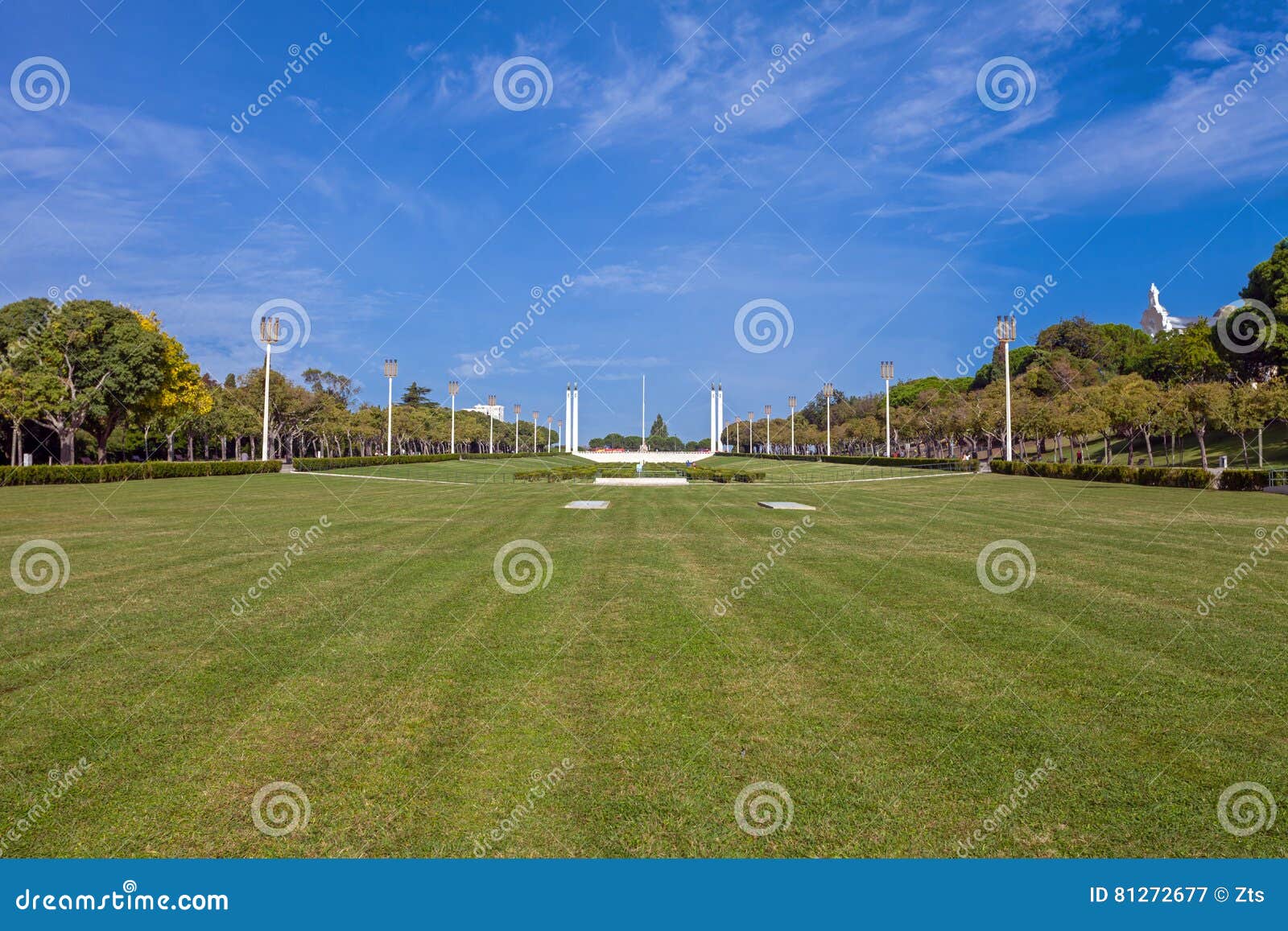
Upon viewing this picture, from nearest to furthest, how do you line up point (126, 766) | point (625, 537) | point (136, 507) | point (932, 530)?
point (126, 766), point (625, 537), point (932, 530), point (136, 507)

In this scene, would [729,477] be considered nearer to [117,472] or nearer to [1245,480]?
[1245,480]

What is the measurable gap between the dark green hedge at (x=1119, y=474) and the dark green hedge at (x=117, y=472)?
47691 mm

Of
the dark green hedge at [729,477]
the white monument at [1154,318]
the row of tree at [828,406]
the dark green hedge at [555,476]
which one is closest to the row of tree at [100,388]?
the row of tree at [828,406]

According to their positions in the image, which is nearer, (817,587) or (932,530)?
(817,587)

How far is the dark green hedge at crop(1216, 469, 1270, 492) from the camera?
29.0 m

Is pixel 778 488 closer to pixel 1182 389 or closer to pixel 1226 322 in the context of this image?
pixel 1182 389

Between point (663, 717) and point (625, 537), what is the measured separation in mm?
10622

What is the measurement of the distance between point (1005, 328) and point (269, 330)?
51855 millimetres

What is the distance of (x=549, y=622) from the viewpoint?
8578mm

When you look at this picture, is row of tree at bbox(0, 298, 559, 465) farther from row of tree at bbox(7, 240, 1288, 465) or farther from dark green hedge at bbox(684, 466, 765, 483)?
dark green hedge at bbox(684, 466, 765, 483)

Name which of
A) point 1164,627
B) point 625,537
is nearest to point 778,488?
point 625,537

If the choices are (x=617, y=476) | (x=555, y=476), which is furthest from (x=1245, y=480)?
(x=555, y=476)

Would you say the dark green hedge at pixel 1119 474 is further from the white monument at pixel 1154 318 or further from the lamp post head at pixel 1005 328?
the white monument at pixel 1154 318

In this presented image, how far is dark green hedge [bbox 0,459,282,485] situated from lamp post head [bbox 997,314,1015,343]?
50756 millimetres
